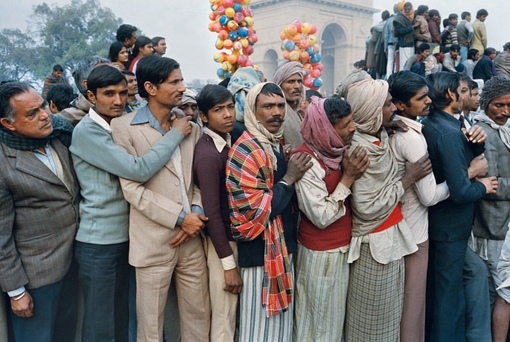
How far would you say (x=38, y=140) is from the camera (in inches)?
93.9

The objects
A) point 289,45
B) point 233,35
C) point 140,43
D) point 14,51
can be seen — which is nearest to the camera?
point 140,43

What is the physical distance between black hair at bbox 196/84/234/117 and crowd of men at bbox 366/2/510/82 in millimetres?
8662

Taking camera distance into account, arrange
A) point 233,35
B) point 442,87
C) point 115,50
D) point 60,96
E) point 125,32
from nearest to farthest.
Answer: point 442,87 < point 60,96 < point 115,50 < point 125,32 < point 233,35

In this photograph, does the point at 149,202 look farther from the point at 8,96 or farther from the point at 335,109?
the point at 335,109

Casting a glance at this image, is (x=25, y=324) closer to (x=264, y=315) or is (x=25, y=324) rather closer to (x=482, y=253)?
(x=264, y=315)

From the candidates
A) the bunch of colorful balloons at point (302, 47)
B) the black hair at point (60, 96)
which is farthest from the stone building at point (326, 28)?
the black hair at point (60, 96)

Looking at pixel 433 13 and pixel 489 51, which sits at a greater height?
pixel 433 13

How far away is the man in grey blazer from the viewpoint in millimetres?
2254

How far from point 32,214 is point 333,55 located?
4412 centimetres

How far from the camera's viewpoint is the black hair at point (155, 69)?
240 centimetres

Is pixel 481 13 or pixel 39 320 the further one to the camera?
pixel 481 13

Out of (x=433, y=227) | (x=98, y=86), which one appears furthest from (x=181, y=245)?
(x=433, y=227)

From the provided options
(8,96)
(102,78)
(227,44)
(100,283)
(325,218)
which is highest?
(227,44)

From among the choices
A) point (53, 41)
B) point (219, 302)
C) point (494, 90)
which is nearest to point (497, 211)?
point (494, 90)
